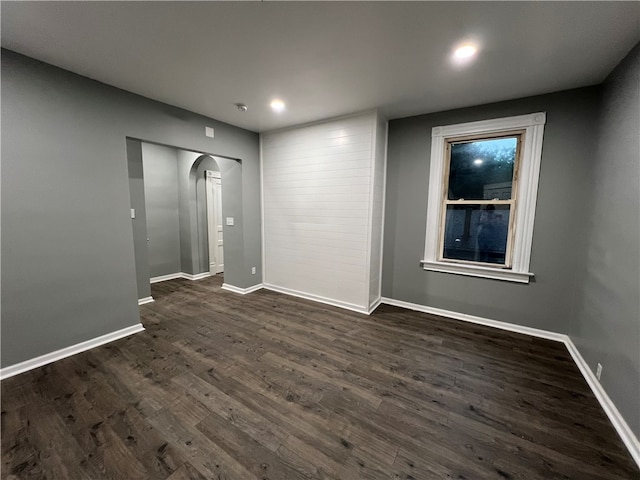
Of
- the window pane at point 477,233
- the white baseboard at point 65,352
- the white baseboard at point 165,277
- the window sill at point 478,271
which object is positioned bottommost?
the white baseboard at point 65,352

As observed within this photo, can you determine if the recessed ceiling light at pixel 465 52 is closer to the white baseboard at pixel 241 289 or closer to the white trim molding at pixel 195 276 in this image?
the white baseboard at pixel 241 289

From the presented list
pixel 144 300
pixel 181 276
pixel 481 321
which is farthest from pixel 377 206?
pixel 181 276

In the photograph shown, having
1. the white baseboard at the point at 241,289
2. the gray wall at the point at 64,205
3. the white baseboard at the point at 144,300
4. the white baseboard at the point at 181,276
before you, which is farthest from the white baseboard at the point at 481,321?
the white baseboard at the point at 181,276

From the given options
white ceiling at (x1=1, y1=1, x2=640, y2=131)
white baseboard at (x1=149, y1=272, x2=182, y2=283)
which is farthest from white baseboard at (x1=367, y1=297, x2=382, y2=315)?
white baseboard at (x1=149, y1=272, x2=182, y2=283)

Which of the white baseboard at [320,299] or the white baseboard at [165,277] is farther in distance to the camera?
the white baseboard at [165,277]

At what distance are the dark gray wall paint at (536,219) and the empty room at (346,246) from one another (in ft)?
0.07

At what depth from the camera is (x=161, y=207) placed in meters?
4.86

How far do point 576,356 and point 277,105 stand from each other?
4167mm

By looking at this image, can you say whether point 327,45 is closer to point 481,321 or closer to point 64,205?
point 64,205

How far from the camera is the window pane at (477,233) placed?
308 cm

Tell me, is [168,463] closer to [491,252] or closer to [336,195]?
[336,195]

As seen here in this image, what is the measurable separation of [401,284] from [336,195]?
1.63 metres

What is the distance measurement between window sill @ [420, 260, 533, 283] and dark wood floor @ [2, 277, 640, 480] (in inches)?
26.1

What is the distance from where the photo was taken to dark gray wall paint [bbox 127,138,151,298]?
359cm
